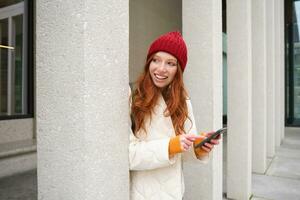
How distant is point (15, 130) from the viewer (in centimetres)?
563

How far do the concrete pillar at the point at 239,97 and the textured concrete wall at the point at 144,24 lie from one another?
2835mm

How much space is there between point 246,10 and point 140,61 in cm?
407

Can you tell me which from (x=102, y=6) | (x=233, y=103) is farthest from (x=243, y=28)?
(x=102, y=6)

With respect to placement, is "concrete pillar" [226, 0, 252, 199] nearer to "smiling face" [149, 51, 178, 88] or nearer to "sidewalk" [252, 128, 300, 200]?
"sidewalk" [252, 128, 300, 200]

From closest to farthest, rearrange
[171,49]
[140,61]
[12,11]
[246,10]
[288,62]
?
[171,49] < [246,10] < [12,11] < [140,61] < [288,62]

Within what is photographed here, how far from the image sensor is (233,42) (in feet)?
13.4

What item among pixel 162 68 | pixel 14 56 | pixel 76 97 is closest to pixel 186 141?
pixel 162 68

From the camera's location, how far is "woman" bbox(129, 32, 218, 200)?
4.97 feet

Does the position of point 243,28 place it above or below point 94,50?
above

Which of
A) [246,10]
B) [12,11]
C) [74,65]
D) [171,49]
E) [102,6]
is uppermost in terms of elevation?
[12,11]

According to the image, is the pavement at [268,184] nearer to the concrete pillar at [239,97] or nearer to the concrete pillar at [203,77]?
the concrete pillar at [239,97]

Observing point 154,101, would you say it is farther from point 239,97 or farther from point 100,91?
point 239,97

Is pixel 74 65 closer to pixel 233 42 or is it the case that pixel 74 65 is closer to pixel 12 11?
pixel 233 42

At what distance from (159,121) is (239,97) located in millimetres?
2726
